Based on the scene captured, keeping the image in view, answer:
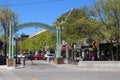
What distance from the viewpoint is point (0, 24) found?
8100 cm

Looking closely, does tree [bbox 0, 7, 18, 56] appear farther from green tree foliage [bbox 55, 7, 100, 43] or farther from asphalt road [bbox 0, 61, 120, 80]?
asphalt road [bbox 0, 61, 120, 80]

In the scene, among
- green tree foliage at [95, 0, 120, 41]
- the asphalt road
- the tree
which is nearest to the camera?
the asphalt road

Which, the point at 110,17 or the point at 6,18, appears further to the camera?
the point at 6,18

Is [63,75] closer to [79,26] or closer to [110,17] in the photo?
[110,17]

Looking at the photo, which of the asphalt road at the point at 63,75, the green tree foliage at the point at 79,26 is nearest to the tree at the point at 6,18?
the green tree foliage at the point at 79,26

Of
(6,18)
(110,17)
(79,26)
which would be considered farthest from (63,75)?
(6,18)

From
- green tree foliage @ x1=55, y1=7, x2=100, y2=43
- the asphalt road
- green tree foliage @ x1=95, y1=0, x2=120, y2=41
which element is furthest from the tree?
the asphalt road

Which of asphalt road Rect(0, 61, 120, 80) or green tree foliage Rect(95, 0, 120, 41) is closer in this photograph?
asphalt road Rect(0, 61, 120, 80)

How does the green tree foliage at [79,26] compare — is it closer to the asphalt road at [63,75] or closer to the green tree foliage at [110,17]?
the green tree foliage at [110,17]

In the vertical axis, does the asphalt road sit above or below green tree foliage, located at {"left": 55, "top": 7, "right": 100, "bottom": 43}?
below

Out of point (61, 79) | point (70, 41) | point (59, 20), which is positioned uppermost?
point (59, 20)

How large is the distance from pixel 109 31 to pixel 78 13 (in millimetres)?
13659

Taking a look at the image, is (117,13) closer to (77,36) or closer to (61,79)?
(77,36)

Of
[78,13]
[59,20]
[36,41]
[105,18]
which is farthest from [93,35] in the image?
[36,41]
